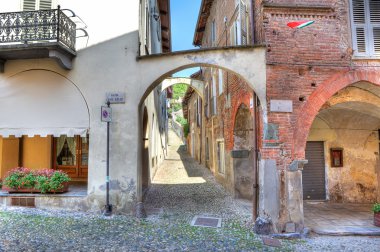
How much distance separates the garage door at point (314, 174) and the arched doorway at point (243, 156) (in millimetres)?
2033

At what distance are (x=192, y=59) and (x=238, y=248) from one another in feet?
14.7

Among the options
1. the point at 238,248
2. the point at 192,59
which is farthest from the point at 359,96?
the point at 238,248

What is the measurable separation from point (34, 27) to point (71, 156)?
573 cm

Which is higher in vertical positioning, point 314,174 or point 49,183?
point 49,183

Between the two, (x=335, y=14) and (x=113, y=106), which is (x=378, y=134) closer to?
(x=335, y=14)

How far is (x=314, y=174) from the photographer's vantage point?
983cm

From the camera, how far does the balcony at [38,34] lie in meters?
6.47

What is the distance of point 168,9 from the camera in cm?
1611

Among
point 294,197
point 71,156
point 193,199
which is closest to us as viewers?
point 294,197

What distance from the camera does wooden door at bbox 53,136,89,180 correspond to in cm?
1077

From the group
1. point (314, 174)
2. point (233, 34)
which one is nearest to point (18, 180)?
point (233, 34)

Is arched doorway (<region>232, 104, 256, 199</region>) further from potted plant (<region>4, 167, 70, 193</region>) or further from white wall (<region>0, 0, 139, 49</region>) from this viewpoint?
potted plant (<region>4, 167, 70, 193</region>)

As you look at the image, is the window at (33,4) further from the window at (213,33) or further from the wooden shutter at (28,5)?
the window at (213,33)

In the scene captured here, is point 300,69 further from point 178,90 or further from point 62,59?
point 178,90
